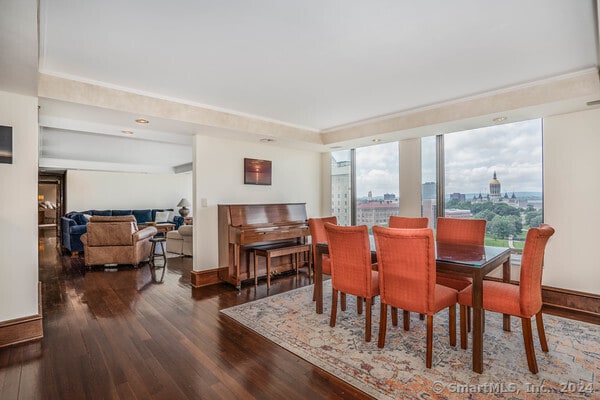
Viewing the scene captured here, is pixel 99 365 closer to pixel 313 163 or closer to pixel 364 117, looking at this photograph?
pixel 364 117

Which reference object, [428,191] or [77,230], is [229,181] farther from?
[77,230]

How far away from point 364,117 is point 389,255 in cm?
276

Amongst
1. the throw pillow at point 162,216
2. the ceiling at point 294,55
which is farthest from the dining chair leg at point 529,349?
the throw pillow at point 162,216

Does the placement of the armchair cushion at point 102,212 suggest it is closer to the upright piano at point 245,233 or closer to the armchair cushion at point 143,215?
the armchair cushion at point 143,215

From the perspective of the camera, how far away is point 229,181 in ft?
15.6

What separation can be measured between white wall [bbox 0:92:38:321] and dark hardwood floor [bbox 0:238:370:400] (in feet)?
1.33

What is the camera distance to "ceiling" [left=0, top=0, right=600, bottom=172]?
1.91 metres

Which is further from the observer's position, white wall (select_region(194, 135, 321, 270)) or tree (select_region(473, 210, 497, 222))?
white wall (select_region(194, 135, 321, 270))

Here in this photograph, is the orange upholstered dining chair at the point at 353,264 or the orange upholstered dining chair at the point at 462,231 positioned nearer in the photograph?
the orange upholstered dining chair at the point at 353,264

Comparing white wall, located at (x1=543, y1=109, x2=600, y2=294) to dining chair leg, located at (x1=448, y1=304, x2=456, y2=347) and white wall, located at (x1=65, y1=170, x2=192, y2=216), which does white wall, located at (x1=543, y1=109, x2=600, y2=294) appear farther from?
white wall, located at (x1=65, y1=170, x2=192, y2=216)

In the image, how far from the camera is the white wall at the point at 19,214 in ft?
8.41

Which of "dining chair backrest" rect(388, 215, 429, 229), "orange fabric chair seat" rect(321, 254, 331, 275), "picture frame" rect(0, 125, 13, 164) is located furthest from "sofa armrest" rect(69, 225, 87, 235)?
"dining chair backrest" rect(388, 215, 429, 229)

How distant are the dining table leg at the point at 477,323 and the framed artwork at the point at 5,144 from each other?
3.89 m

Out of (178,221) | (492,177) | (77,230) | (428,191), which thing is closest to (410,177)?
(428,191)
